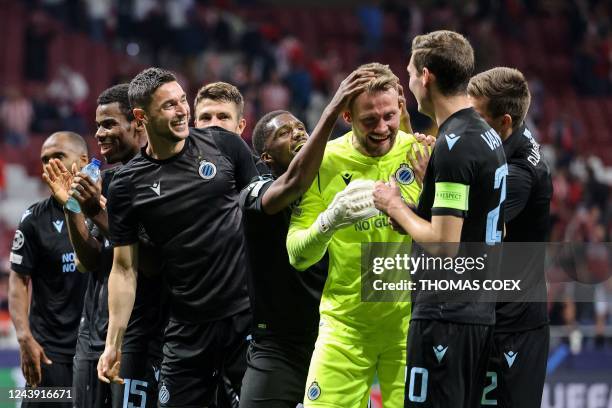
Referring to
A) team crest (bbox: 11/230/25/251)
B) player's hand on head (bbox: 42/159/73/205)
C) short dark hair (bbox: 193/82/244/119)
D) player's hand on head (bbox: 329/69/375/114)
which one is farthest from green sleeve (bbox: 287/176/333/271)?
team crest (bbox: 11/230/25/251)

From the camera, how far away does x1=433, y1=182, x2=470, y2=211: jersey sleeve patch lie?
15.4ft

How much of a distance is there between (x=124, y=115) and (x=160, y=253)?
111 centimetres

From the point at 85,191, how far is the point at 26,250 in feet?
5.22

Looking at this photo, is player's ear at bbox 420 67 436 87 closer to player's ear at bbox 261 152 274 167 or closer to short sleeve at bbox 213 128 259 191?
player's ear at bbox 261 152 274 167

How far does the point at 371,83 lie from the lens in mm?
5109

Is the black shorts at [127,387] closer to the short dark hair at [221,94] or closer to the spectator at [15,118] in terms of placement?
the short dark hair at [221,94]

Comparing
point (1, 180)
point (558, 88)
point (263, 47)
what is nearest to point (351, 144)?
point (1, 180)

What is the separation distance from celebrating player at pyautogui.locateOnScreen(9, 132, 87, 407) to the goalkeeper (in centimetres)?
276

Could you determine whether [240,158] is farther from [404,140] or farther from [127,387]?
[127,387]

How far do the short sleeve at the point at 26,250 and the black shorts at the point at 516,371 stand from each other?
350cm

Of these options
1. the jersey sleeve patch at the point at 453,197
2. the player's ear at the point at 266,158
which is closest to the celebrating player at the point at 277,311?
the player's ear at the point at 266,158

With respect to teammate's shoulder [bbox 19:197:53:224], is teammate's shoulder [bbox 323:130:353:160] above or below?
below

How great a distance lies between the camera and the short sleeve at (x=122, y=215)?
6152 mm

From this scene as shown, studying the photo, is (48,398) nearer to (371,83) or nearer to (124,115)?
(124,115)
